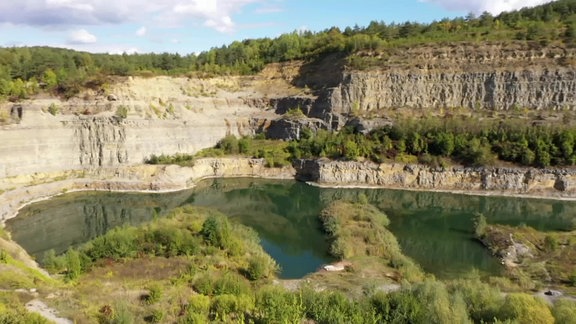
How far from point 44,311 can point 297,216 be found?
2560 centimetres

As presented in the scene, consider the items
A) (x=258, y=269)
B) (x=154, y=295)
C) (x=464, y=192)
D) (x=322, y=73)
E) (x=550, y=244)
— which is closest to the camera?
(x=154, y=295)

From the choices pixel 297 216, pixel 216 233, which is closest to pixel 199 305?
pixel 216 233

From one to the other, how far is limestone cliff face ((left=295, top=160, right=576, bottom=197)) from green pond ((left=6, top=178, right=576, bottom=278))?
154cm

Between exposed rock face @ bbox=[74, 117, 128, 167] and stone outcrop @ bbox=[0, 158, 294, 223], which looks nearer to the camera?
stone outcrop @ bbox=[0, 158, 294, 223]

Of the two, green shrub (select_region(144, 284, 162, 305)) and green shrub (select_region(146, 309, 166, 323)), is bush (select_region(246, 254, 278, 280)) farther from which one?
green shrub (select_region(146, 309, 166, 323))

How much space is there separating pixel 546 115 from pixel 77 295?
180 feet

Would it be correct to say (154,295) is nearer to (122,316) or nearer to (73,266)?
(122,316)

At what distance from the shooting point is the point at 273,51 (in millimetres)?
78125

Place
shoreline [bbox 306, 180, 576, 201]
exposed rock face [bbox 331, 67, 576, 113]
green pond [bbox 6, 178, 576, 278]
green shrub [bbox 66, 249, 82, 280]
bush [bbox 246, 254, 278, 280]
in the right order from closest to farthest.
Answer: green shrub [bbox 66, 249, 82, 280], bush [bbox 246, 254, 278, 280], green pond [bbox 6, 178, 576, 278], shoreline [bbox 306, 180, 576, 201], exposed rock face [bbox 331, 67, 576, 113]

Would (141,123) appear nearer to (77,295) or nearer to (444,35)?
(77,295)

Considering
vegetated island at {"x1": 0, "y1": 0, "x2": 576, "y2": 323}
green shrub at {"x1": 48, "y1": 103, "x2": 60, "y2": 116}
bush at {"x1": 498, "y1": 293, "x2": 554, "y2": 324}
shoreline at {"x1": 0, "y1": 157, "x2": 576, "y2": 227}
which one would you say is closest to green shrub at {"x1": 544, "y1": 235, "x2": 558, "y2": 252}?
vegetated island at {"x1": 0, "y1": 0, "x2": 576, "y2": 323}

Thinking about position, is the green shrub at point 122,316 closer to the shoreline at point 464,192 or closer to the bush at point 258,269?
the bush at point 258,269

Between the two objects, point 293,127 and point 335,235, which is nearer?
point 335,235

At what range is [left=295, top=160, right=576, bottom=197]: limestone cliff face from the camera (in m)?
45.8
